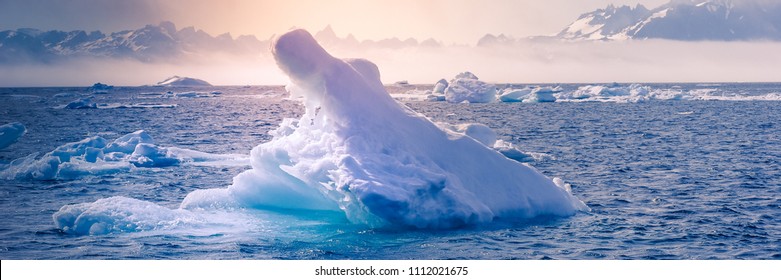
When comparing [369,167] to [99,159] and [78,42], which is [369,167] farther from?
[78,42]

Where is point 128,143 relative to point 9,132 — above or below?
below

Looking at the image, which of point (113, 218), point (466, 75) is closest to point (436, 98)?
point (466, 75)

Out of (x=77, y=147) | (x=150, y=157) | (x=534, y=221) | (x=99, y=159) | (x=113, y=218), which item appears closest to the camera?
(x=113, y=218)

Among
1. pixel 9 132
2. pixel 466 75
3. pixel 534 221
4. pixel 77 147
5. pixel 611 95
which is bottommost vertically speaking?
pixel 534 221

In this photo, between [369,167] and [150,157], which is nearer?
[369,167]

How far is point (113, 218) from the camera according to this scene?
12.7m

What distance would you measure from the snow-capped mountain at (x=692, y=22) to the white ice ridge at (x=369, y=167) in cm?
2931

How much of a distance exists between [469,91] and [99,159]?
4643 cm

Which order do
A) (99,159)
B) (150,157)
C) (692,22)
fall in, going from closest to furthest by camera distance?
1. (99,159)
2. (150,157)
3. (692,22)

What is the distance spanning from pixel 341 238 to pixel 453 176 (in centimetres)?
249

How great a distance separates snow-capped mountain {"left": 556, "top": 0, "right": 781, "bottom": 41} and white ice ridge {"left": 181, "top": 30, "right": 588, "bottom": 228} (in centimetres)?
2931

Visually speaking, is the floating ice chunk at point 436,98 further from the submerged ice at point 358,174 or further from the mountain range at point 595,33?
the submerged ice at point 358,174

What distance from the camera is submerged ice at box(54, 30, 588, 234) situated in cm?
1238
